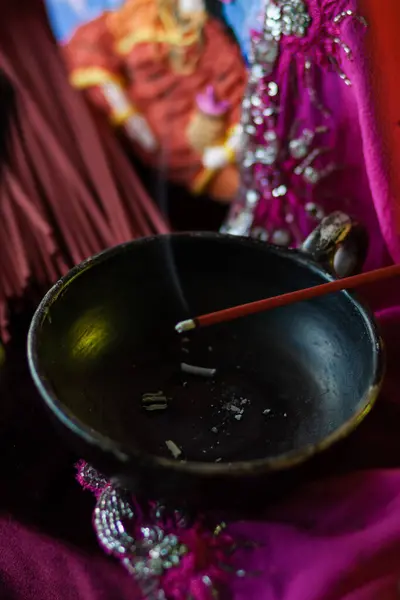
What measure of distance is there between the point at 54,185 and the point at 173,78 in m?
0.25

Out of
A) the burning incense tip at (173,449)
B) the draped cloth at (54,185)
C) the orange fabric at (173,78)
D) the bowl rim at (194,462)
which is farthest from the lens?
the orange fabric at (173,78)

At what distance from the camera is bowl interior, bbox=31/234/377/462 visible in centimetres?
56

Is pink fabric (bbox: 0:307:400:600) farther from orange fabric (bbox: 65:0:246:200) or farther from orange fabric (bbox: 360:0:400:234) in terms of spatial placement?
orange fabric (bbox: 65:0:246:200)

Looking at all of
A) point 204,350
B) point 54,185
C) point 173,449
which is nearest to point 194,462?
point 173,449

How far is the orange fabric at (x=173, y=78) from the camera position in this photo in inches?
38.0

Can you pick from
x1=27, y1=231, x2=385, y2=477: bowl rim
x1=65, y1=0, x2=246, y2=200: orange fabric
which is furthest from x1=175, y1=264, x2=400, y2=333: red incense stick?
x1=65, y1=0, x2=246, y2=200: orange fabric

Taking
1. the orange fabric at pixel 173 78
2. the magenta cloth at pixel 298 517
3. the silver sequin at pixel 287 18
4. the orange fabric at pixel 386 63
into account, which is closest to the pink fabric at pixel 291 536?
the magenta cloth at pixel 298 517

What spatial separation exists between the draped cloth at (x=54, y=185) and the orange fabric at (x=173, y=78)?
2.4 inches

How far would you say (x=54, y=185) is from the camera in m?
0.91

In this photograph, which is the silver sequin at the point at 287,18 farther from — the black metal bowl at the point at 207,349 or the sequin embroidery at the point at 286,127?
the black metal bowl at the point at 207,349

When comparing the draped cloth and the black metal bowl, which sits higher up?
the draped cloth

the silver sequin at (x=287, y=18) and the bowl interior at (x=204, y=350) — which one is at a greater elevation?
the silver sequin at (x=287, y=18)

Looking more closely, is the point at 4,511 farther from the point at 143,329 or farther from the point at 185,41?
the point at 185,41

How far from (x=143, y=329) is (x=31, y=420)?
0.42 feet
